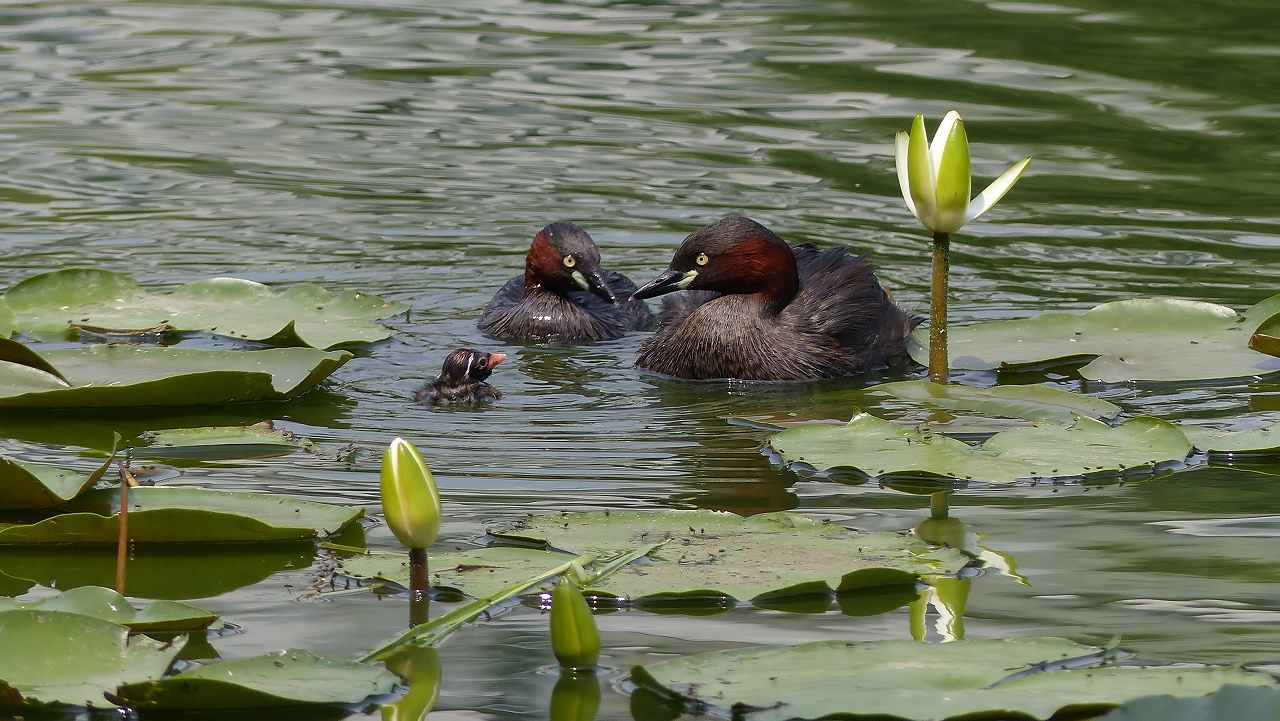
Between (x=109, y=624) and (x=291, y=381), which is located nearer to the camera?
(x=109, y=624)

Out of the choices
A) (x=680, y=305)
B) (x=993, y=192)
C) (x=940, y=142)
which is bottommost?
(x=680, y=305)

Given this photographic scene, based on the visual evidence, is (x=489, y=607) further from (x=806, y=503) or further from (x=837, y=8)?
(x=837, y=8)

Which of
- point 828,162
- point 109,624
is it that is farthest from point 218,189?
point 109,624

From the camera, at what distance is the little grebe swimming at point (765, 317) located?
6.88m

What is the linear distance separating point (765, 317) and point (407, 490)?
13.8 ft

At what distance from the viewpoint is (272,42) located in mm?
13039

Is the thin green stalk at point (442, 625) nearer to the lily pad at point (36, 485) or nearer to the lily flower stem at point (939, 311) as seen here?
the lily pad at point (36, 485)

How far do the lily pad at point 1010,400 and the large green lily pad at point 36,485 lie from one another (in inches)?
106

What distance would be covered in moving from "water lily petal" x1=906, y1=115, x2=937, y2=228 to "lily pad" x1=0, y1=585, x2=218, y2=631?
2.54 m

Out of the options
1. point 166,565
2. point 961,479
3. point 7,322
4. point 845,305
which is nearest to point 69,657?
point 166,565

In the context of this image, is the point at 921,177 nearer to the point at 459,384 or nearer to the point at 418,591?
the point at 459,384

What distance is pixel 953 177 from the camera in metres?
4.86

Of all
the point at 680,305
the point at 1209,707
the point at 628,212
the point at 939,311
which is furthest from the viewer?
the point at 628,212

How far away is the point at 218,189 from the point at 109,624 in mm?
7042
